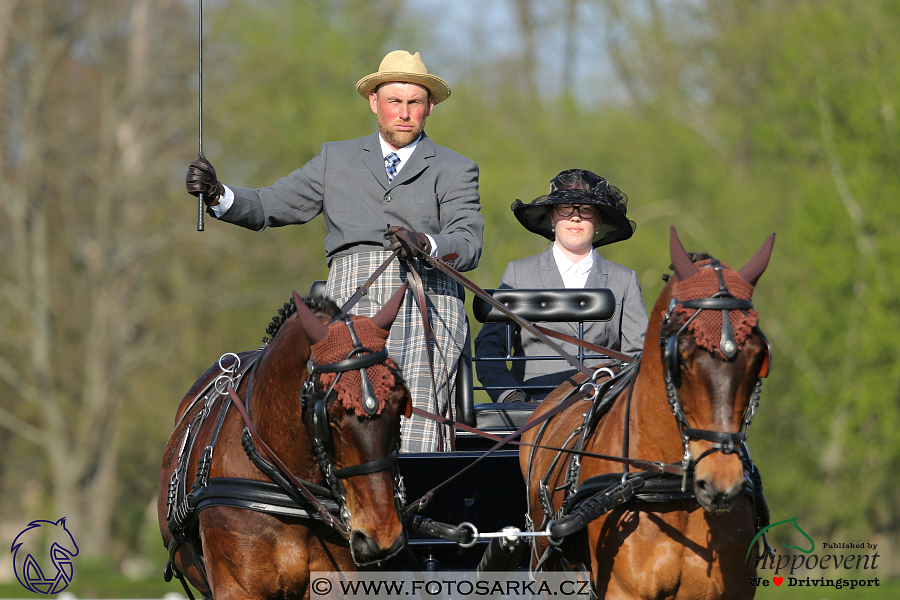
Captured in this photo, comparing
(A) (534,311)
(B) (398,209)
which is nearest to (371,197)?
(B) (398,209)

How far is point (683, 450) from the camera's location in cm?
364

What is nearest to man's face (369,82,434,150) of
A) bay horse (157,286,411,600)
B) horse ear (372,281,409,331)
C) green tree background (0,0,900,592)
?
bay horse (157,286,411,600)

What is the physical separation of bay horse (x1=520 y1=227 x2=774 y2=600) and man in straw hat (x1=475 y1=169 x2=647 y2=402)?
58.4 inches

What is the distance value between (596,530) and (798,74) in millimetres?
15887

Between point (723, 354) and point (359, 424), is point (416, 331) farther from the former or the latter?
point (723, 354)

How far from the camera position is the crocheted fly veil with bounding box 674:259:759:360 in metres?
3.31

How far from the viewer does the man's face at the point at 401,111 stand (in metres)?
5.21

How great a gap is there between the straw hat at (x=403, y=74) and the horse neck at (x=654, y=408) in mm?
1873

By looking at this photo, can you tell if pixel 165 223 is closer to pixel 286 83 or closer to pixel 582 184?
pixel 286 83

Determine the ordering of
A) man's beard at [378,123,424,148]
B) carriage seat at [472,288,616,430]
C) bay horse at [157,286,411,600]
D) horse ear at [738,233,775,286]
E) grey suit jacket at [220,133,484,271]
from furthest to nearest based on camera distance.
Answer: carriage seat at [472,288,616,430], man's beard at [378,123,424,148], grey suit jacket at [220,133,484,271], horse ear at [738,233,775,286], bay horse at [157,286,411,600]

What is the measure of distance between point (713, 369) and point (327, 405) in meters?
1.16

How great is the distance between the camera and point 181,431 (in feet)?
15.9

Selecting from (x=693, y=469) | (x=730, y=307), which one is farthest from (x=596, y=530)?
(x=730, y=307)

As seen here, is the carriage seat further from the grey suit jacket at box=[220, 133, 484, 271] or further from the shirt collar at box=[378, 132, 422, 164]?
the shirt collar at box=[378, 132, 422, 164]
